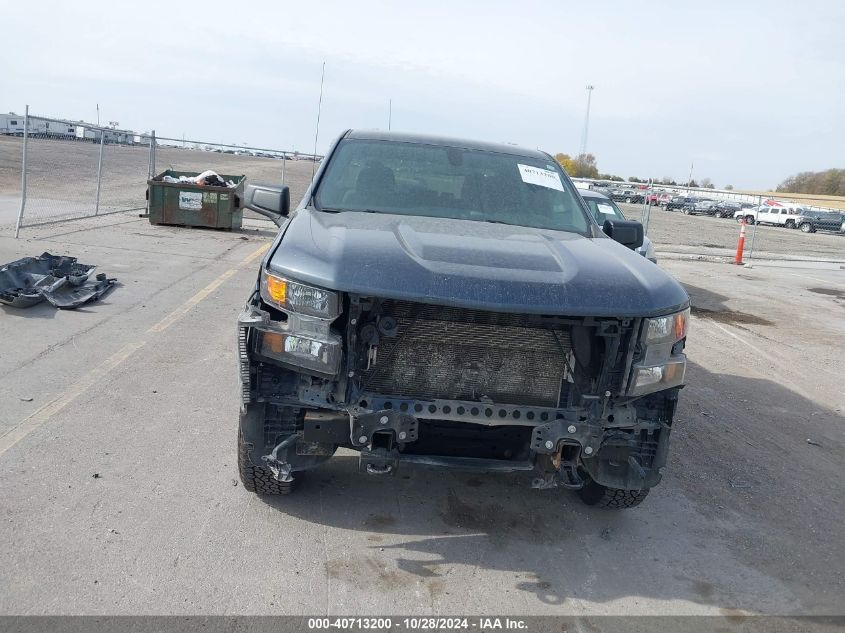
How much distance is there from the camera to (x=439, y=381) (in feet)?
12.2

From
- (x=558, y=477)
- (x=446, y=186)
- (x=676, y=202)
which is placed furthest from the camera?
(x=676, y=202)

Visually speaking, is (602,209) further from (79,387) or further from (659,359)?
(659,359)

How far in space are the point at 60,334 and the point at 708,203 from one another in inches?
2242

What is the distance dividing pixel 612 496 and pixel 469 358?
130 cm

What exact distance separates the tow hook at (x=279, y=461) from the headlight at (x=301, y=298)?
64 centimetres

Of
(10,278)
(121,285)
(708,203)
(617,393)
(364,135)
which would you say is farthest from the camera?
(708,203)

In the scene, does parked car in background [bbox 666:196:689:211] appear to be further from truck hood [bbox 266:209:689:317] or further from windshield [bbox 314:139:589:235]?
truck hood [bbox 266:209:689:317]

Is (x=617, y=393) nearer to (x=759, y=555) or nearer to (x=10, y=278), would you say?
(x=759, y=555)

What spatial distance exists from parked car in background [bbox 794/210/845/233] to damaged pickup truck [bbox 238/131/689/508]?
4639 centimetres

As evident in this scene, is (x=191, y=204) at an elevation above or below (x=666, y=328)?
A: below

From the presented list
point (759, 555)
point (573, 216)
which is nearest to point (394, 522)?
point (759, 555)

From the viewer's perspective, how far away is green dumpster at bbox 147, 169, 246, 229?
16.9m

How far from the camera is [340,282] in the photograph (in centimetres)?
342

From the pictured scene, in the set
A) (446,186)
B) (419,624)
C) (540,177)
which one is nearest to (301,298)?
(419,624)
